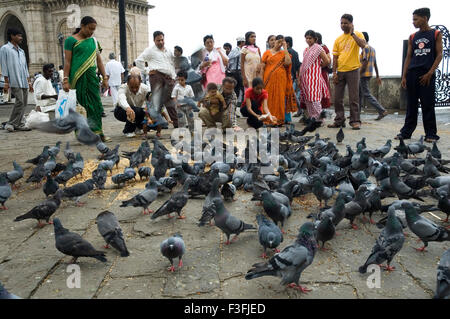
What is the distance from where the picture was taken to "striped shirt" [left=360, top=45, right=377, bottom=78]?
8.94m

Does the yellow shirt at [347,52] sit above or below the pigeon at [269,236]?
above

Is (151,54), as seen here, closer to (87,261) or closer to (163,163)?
(163,163)

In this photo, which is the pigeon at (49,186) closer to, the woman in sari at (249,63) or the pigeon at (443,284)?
the pigeon at (443,284)

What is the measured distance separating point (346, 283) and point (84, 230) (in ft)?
7.81

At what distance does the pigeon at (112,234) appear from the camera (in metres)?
2.83

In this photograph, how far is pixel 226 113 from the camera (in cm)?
744

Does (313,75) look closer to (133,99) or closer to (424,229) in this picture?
(133,99)

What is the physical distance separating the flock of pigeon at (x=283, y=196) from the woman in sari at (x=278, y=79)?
2.29m

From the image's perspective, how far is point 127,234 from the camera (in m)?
3.30

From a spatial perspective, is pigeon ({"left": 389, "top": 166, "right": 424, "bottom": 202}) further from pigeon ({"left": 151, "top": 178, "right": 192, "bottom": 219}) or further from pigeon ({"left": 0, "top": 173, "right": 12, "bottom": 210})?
pigeon ({"left": 0, "top": 173, "right": 12, "bottom": 210})

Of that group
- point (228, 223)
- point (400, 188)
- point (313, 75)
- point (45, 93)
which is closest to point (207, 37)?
point (313, 75)

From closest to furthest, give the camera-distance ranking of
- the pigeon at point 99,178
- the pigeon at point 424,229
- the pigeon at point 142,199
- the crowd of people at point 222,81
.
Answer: the pigeon at point 424,229 < the pigeon at point 142,199 < the pigeon at point 99,178 < the crowd of people at point 222,81

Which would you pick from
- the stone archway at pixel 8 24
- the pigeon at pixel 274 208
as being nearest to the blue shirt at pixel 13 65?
the pigeon at pixel 274 208

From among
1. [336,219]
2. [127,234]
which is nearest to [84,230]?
[127,234]
